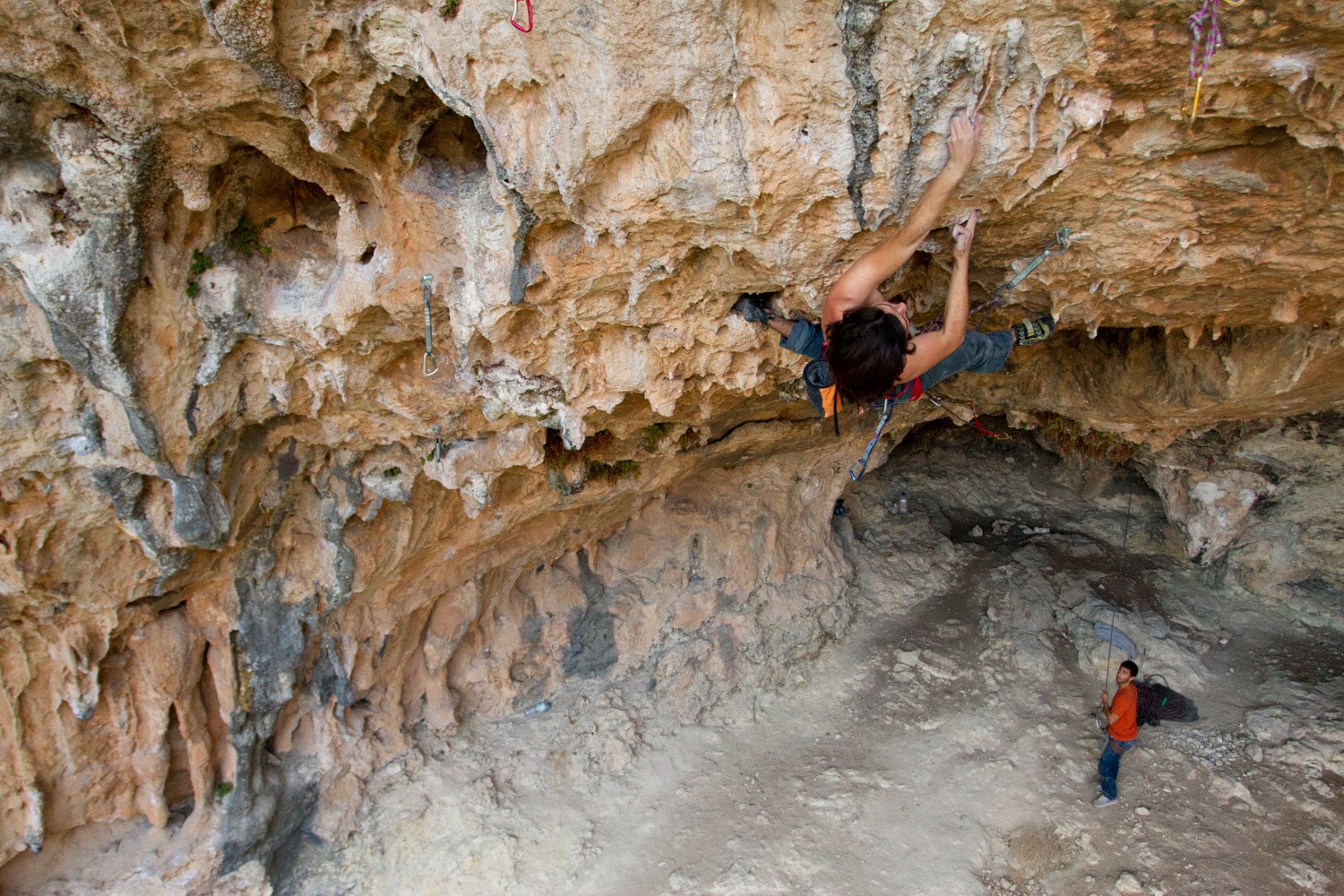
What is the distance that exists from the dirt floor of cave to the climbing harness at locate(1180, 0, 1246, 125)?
5.97 meters

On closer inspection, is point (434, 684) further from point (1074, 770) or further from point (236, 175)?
point (1074, 770)

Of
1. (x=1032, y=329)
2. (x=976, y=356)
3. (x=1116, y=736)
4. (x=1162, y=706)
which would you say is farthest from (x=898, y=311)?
(x=1162, y=706)

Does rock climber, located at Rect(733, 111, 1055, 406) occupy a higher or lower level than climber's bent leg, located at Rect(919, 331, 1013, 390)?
higher

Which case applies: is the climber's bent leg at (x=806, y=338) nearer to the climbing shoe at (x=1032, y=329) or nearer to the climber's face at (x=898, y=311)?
the climber's face at (x=898, y=311)

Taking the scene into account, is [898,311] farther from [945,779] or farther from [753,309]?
[945,779]

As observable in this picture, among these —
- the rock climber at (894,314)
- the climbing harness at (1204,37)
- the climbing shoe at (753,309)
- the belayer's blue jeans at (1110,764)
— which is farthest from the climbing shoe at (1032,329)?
the belayer's blue jeans at (1110,764)

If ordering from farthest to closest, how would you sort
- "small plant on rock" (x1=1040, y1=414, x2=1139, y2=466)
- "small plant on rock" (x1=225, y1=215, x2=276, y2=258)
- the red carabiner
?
"small plant on rock" (x1=1040, y1=414, x2=1139, y2=466)
"small plant on rock" (x1=225, y1=215, x2=276, y2=258)
the red carabiner

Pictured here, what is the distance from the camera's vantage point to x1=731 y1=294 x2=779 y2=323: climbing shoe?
4262 mm

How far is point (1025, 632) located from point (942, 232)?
6070 millimetres

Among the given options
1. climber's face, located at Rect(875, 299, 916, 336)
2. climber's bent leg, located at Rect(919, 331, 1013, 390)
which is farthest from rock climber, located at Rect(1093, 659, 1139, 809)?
climber's face, located at Rect(875, 299, 916, 336)

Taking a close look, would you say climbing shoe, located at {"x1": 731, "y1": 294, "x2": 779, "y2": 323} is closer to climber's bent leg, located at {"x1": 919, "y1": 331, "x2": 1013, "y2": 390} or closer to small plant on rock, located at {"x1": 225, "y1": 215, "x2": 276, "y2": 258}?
climber's bent leg, located at {"x1": 919, "y1": 331, "x2": 1013, "y2": 390}

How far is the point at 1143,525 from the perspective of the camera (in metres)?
9.30

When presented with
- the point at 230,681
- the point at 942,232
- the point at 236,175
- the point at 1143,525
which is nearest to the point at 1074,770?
the point at 1143,525

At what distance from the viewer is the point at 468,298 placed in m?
3.98
